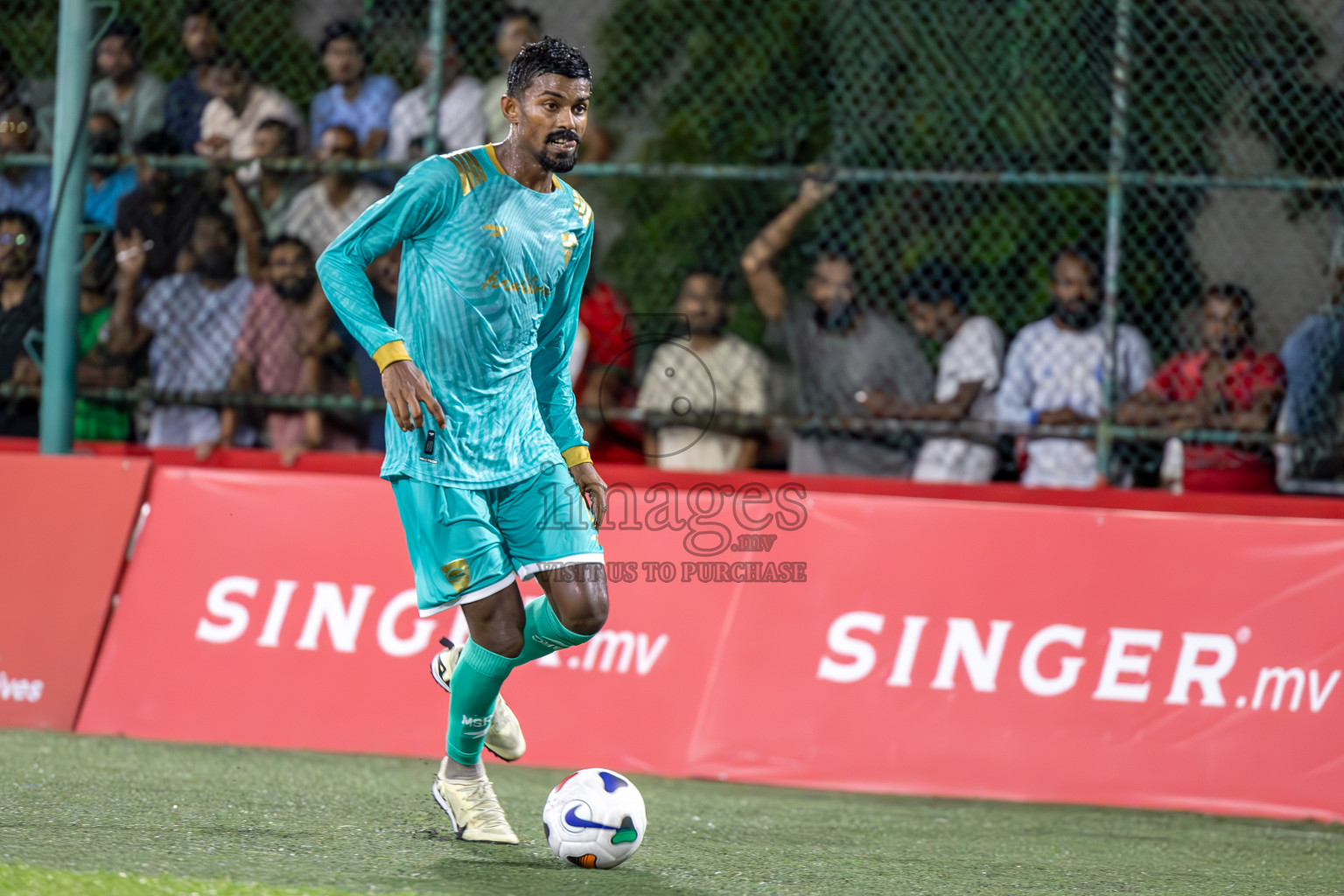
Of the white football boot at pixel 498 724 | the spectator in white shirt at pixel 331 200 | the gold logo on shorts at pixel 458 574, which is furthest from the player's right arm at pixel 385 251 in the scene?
the spectator in white shirt at pixel 331 200

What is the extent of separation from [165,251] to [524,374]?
4383 millimetres

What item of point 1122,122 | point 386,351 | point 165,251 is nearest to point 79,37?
point 165,251

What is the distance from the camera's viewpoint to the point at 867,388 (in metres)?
7.52

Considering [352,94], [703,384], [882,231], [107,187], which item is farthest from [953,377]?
[107,187]

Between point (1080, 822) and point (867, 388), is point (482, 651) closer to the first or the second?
point (1080, 822)

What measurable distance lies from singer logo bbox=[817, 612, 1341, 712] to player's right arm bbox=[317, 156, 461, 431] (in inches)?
101

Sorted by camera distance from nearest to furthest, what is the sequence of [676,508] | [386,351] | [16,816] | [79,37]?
[386,351], [16,816], [676,508], [79,37]

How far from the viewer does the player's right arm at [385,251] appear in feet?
13.5

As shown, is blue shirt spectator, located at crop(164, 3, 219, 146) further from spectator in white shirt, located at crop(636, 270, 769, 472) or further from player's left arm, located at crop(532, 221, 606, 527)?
player's left arm, located at crop(532, 221, 606, 527)

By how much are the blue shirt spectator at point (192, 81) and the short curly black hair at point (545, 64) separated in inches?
181

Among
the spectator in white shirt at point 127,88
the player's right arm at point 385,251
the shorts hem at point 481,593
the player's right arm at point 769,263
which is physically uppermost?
the spectator in white shirt at point 127,88

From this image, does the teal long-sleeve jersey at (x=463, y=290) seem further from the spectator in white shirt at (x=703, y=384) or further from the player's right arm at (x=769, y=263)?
the player's right arm at (x=769, y=263)

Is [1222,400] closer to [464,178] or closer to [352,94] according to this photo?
[464,178]

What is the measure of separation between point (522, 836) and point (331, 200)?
4578mm
